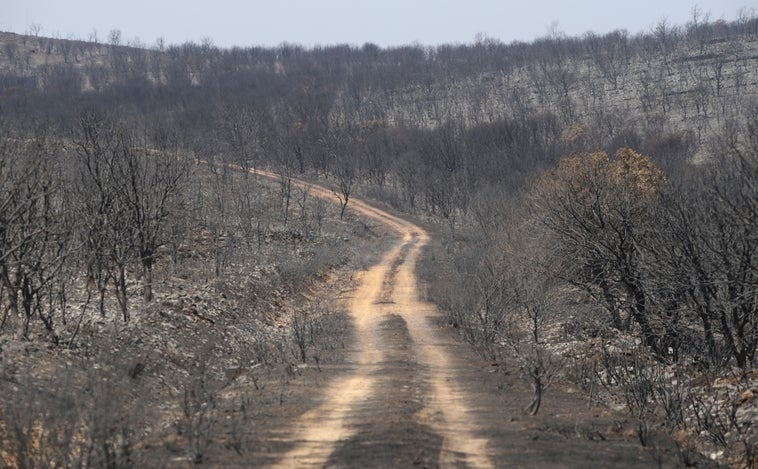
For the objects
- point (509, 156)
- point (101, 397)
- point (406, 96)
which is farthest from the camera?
point (406, 96)

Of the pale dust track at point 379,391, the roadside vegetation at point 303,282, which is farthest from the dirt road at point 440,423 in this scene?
the roadside vegetation at point 303,282

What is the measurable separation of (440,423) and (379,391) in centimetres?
299

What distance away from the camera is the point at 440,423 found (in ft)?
39.2

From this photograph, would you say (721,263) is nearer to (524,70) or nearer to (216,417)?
(216,417)

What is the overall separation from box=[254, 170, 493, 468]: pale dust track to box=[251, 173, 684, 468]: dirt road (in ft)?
0.06

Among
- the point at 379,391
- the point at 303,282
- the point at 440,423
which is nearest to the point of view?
the point at 440,423

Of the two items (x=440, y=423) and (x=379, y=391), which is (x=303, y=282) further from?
(x=440, y=423)

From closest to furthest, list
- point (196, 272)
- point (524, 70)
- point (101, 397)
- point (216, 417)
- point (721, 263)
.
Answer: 1. point (101, 397)
2. point (216, 417)
3. point (721, 263)
4. point (196, 272)
5. point (524, 70)

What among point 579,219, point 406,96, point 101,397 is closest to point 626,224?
point 579,219

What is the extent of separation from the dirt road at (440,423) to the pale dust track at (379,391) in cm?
2

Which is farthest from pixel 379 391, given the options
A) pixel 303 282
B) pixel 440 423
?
pixel 303 282

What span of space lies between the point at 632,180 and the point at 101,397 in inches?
1080

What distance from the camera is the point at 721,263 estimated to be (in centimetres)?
1753

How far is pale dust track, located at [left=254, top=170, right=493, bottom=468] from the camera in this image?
987cm
